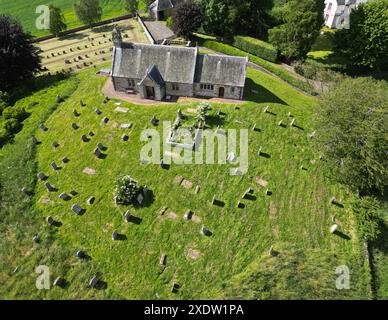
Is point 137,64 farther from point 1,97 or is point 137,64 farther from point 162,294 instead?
point 162,294

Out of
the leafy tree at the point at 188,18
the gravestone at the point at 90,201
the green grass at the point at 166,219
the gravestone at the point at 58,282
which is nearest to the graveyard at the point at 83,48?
the leafy tree at the point at 188,18

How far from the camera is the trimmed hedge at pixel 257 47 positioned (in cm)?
6334

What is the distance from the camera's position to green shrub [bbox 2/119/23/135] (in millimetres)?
43312

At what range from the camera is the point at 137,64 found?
155ft

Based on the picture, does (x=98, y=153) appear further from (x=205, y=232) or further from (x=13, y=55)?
(x=13, y=55)

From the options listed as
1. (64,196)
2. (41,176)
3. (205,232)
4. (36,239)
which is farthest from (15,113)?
(205,232)

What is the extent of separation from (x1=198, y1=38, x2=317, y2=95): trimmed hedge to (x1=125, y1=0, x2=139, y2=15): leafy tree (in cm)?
2996

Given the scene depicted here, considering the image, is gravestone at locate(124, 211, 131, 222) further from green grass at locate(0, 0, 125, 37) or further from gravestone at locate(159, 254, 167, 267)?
green grass at locate(0, 0, 125, 37)

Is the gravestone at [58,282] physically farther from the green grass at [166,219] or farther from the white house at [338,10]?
the white house at [338,10]

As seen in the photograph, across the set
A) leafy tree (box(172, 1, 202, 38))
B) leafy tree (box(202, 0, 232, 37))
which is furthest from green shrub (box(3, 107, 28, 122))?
leafy tree (box(202, 0, 232, 37))

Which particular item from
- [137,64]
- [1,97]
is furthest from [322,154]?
[1,97]

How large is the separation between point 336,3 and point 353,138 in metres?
60.7

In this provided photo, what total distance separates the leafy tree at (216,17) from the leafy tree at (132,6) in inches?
1104
